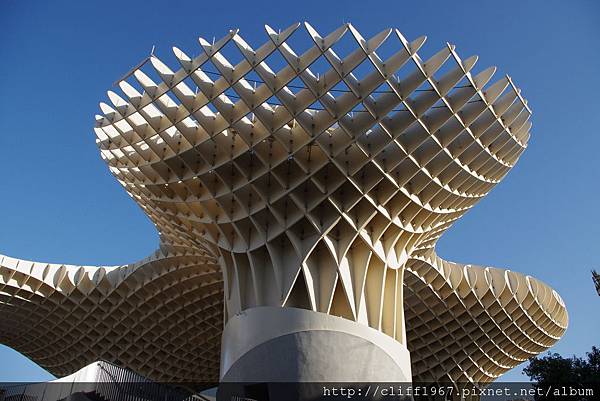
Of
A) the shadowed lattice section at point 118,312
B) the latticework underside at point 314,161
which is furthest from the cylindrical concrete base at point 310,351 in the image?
the shadowed lattice section at point 118,312

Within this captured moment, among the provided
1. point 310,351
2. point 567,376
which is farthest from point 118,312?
point 567,376

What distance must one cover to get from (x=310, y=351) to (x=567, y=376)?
12442 mm

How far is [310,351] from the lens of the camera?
22.1m

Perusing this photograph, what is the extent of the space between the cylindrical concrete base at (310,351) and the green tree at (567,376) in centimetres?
708

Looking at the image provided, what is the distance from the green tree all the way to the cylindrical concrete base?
708 centimetres

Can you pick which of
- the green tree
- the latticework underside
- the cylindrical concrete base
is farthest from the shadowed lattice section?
the green tree

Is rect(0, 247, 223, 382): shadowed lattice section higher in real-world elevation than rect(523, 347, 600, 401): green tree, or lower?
higher

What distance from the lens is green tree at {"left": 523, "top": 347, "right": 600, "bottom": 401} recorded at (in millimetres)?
23895

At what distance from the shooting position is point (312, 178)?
80.0ft

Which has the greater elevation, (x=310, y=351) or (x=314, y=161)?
(x=314, y=161)

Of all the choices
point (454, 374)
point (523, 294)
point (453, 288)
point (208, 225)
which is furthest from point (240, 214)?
point (454, 374)

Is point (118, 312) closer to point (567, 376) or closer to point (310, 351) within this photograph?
point (310, 351)

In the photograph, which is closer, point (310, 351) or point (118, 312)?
point (310, 351)

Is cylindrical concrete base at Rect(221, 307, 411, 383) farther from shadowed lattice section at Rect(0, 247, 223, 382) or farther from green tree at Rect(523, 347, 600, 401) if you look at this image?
shadowed lattice section at Rect(0, 247, 223, 382)
